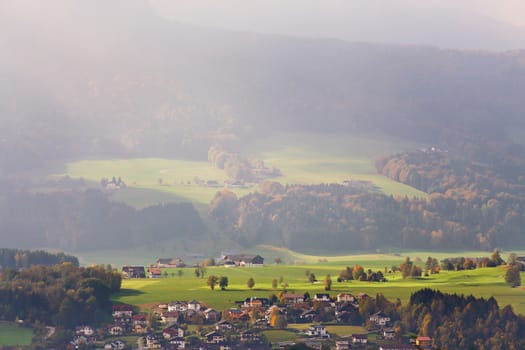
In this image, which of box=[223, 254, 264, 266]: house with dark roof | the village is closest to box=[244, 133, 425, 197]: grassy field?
box=[223, 254, 264, 266]: house with dark roof

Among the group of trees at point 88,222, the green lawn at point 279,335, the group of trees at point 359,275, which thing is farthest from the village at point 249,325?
the group of trees at point 88,222

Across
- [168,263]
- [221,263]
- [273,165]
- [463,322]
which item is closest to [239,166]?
[273,165]

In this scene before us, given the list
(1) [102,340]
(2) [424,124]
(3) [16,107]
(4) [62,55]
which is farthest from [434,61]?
(1) [102,340]

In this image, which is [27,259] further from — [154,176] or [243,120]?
[243,120]

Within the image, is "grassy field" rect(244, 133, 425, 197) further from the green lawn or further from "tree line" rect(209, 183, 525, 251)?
the green lawn

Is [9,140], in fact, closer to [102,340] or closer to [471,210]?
[471,210]

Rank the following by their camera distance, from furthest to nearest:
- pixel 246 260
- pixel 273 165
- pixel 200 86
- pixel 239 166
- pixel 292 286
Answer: pixel 200 86
pixel 273 165
pixel 239 166
pixel 246 260
pixel 292 286
